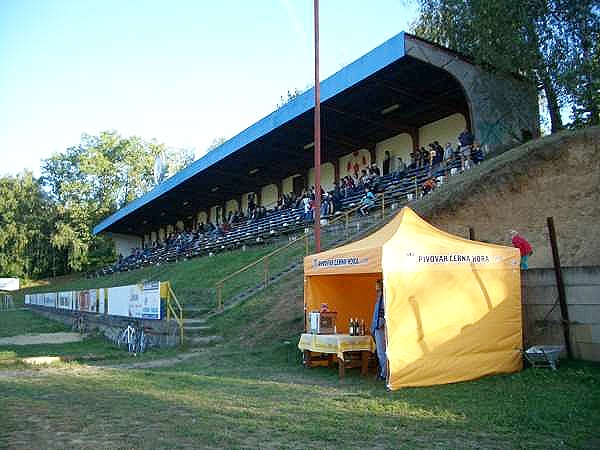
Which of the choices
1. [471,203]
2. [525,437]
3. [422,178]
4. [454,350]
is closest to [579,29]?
[422,178]

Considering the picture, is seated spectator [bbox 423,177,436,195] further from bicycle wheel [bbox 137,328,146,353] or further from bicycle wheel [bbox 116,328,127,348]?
bicycle wheel [bbox 116,328,127,348]

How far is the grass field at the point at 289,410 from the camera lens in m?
6.23

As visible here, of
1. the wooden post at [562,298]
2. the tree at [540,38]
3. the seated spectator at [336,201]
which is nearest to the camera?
the wooden post at [562,298]

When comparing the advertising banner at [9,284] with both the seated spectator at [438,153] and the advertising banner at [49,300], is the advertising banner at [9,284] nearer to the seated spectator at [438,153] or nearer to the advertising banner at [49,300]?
the advertising banner at [49,300]

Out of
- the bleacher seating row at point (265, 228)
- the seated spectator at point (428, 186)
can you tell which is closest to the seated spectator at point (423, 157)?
the bleacher seating row at point (265, 228)

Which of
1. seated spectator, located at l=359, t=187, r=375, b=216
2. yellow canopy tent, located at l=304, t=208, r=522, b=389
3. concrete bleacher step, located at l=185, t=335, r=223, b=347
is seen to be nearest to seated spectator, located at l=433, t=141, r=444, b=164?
seated spectator, located at l=359, t=187, r=375, b=216

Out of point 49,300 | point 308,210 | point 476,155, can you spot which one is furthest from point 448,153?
point 49,300

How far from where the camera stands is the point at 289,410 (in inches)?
306

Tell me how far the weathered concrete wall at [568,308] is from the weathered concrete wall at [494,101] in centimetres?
1501

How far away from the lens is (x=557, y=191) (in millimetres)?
18797

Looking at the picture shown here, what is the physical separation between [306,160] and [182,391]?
99.0 ft

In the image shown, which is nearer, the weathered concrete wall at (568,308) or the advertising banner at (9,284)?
the weathered concrete wall at (568,308)

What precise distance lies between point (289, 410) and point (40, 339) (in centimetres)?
1777

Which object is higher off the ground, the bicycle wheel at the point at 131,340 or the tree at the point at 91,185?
the tree at the point at 91,185
